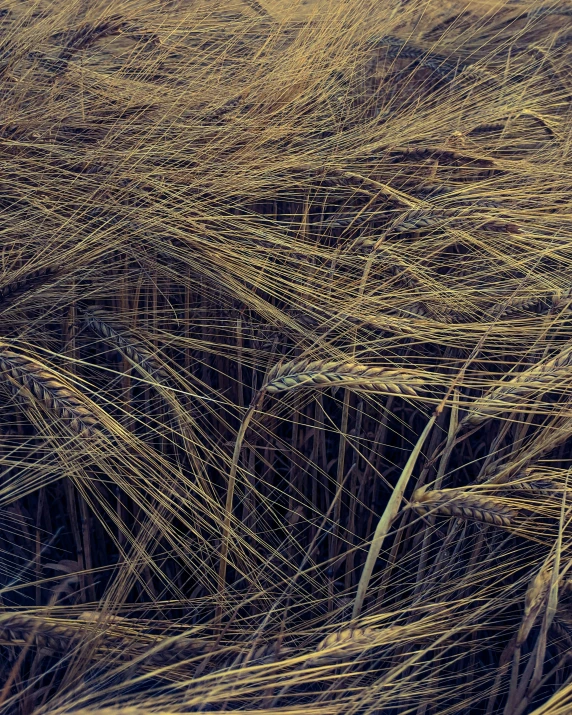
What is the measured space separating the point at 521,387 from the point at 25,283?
61 cm

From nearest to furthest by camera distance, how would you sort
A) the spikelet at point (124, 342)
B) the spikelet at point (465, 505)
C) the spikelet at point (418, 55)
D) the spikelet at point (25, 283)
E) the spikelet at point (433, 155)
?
1. the spikelet at point (465, 505)
2. the spikelet at point (25, 283)
3. the spikelet at point (124, 342)
4. the spikelet at point (433, 155)
5. the spikelet at point (418, 55)

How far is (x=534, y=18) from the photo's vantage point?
228cm

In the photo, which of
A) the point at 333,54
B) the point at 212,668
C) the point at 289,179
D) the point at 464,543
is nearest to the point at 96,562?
the point at 212,668

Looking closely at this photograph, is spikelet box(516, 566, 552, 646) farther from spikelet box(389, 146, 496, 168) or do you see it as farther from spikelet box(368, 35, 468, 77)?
spikelet box(368, 35, 468, 77)

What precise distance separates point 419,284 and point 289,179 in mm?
335

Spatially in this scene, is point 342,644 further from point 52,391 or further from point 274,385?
point 52,391

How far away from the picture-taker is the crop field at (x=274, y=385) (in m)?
0.79

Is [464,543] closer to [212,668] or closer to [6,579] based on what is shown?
[212,668]

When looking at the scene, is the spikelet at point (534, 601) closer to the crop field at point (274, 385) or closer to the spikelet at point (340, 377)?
the crop field at point (274, 385)

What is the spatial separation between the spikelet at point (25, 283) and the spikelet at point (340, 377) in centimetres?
33

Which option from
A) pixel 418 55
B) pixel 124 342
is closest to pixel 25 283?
pixel 124 342

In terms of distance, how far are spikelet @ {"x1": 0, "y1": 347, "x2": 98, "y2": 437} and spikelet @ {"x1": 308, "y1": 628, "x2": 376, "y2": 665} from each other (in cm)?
32

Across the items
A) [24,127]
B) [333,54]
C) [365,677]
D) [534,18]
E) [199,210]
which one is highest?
[534,18]

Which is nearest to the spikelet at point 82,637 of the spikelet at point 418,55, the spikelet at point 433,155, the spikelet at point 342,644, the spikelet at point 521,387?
the spikelet at point 342,644
